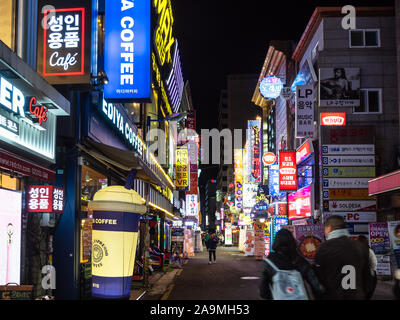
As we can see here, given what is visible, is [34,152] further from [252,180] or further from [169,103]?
[252,180]

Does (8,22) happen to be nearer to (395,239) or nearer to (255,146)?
(395,239)

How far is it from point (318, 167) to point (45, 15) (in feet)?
59.9

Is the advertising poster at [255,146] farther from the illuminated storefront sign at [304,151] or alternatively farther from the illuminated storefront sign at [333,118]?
the illuminated storefront sign at [333,118]

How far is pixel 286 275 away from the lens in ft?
16.7

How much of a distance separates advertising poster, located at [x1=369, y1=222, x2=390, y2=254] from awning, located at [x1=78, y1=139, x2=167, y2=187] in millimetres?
10088

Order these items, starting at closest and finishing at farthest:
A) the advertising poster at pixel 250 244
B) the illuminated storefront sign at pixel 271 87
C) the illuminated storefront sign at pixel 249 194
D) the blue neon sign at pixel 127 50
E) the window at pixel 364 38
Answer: the blue neon sign at pixel 127 50 < the window at pixel 364 38 < the illuminated storefront sign at pixel 271 87 < the advertising poster at pixel 250 244 < the illuminated storefront sign at pixel 249 194

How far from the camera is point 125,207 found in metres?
7.22

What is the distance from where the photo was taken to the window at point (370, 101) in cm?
2559

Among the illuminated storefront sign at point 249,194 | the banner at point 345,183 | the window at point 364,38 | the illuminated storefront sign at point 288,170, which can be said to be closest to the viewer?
the banner at point 345,183

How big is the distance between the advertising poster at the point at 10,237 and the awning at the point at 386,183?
1372 cm

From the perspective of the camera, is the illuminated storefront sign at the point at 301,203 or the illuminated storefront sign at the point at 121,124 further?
the illuminated storefront sign at the point at 301,203

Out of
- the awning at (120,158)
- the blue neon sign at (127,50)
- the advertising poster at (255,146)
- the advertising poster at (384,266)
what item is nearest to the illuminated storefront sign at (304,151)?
the advertising poster at (384,266)

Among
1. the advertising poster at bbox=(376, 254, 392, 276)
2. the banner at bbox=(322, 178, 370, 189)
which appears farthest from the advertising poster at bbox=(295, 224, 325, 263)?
the banner at bbox=(322, 178, 370, 189)

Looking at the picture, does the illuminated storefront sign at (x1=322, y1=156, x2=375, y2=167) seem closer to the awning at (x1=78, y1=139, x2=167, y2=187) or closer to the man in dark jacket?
the awning at (x1=78, y1=139, x2=167, y2=187)
